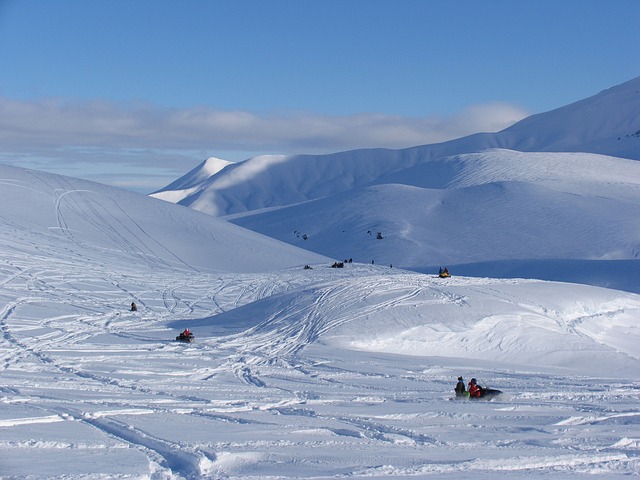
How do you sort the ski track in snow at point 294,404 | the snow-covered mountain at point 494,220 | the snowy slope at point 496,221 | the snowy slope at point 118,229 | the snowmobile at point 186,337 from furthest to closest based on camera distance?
the snowy slope at point 496,221 → the snow-covered mountain at point 494,220 → the snowy slope at point 118,229 → the snowmobile at point 186,337 → the ski track in snow at point 294,404

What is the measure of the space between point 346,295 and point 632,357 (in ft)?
25.9

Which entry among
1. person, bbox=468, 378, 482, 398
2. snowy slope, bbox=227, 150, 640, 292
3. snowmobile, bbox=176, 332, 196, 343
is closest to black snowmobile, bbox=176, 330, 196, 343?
snowmobile, bbox=176, 332, 196, 343

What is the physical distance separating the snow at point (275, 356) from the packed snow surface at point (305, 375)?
6 cm

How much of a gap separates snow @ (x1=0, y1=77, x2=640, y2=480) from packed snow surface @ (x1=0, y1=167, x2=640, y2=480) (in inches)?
2.2

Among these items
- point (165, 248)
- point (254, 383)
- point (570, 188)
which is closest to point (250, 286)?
point (165, 248)

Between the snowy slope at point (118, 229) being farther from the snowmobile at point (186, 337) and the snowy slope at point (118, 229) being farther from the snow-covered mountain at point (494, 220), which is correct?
the snowmobile at point (186, 337)

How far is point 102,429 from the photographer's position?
1063 cm

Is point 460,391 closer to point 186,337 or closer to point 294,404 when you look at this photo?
point 294,404

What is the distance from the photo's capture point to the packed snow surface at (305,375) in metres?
9.34

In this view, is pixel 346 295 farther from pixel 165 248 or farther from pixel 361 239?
pixel 361 239

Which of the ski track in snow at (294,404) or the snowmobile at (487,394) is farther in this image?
the snowmobile at (487,394)

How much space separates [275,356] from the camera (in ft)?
62.5

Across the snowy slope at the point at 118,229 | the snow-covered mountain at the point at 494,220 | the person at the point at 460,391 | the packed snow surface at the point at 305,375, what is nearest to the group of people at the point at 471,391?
the person at the point at 460,391

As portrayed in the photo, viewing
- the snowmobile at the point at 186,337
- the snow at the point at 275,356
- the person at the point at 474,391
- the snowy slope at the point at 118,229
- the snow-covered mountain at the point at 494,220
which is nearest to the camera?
the snow at the point at 275,356
